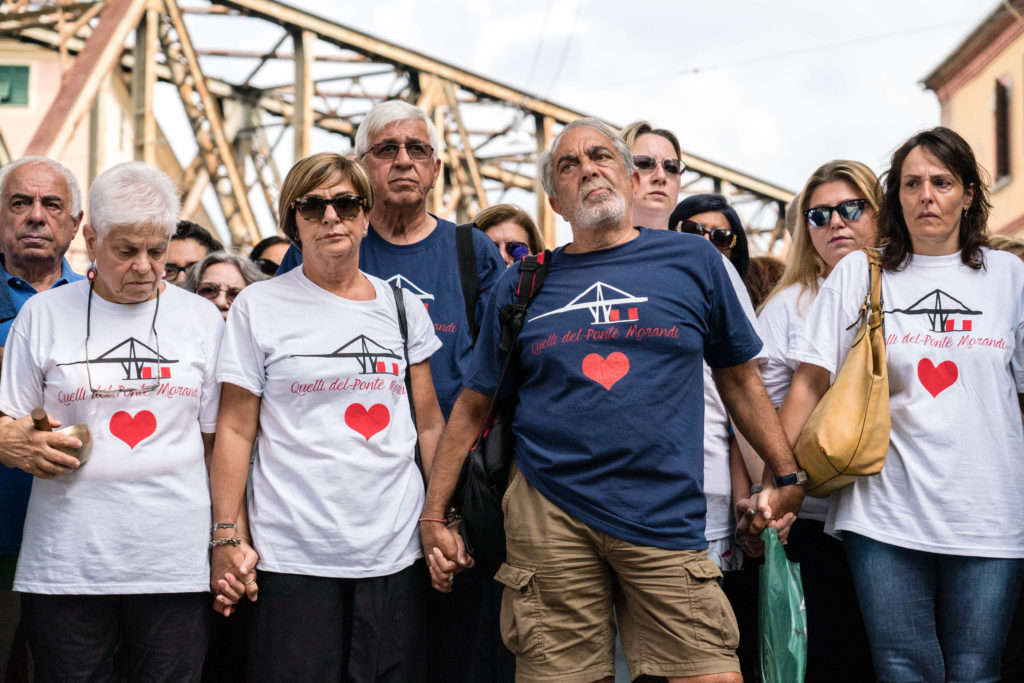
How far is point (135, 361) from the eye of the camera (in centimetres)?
303

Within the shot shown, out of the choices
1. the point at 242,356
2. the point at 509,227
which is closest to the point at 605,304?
the point at 242,356

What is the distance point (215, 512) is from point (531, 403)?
1.05 meters

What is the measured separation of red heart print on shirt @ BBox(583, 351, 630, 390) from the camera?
295 cm

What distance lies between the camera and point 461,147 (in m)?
14.0

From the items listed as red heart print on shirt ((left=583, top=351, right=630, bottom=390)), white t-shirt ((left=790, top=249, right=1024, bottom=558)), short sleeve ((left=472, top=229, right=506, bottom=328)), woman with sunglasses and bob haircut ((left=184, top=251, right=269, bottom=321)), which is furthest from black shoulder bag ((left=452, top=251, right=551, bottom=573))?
woman with sunglasses and bob haircut ((left=184, top=251, right=269, bottom=321))

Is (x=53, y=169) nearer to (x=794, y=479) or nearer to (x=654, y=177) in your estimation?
(x=654, y=177)

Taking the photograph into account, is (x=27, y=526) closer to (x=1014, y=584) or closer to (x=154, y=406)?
(x=154, y=406)

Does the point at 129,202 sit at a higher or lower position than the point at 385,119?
lower

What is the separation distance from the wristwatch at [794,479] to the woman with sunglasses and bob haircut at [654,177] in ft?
4.64

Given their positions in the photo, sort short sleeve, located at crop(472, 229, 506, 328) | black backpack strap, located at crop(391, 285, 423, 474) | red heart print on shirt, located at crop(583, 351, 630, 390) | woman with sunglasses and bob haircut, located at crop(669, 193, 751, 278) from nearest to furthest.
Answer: red heart print on shirt, located at crop(583, 351, 630, 390), black backpack strap, located at crop(391, 285, 423, 474), short sleeve, located at crop(472, 229, 506, 328), woman with sunglasses and bob haircut, located at crop(669, 193, 751, 278)

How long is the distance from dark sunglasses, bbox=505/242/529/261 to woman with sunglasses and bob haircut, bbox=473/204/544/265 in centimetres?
3

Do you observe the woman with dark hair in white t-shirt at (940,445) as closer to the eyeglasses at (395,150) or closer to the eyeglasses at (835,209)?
the eyeglasses at (835,209)

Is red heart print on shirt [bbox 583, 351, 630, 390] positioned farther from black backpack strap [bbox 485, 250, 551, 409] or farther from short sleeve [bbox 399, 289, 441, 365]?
short sleeve [bbox 399, 289, 441, 365]

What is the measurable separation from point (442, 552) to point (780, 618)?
1.14 metres
